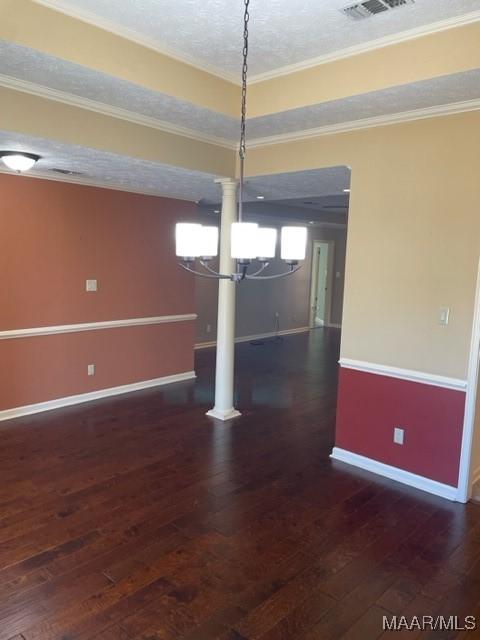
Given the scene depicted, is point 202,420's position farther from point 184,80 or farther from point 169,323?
point 184,80

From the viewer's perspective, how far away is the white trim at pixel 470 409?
3014 millimetres

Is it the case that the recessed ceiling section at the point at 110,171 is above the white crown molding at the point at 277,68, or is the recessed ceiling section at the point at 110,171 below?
below

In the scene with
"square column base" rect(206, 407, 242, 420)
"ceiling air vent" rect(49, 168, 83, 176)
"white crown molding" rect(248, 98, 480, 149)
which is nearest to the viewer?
"white crown molding" rect(248, 98, 480, 149)

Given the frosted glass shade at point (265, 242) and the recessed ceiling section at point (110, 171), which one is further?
the recessed ceiling section at point (110, 171)

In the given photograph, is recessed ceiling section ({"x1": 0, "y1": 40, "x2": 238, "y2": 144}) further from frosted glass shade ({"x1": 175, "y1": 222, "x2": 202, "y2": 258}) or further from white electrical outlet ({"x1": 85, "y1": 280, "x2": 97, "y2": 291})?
white electrical outlet ({"x1": 85, "y1": 280, "x2": 97, "y2": 291})

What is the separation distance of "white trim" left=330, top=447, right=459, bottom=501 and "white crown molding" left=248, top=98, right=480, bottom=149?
2.50 meters

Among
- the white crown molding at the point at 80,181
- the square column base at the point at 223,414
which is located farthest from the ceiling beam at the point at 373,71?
the square column base at the point at 223,414

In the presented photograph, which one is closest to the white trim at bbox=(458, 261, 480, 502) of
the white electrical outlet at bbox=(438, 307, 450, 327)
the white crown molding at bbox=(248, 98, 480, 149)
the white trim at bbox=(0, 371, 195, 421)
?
the white electrical outlet at bbox=(438, 307, 450, 327)

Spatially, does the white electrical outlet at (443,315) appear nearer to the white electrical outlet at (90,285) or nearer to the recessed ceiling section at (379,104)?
the recessed ceiling section at (379,104)

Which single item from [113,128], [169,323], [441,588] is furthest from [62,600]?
[169,323]

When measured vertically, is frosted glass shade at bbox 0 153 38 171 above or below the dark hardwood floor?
above

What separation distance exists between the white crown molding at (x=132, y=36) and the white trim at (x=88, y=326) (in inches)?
114

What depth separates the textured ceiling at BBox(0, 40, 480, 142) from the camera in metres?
2.54

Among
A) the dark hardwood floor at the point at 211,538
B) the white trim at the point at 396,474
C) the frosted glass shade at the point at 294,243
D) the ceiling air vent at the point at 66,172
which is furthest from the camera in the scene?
the ceiling air vent at the point at 66,172
